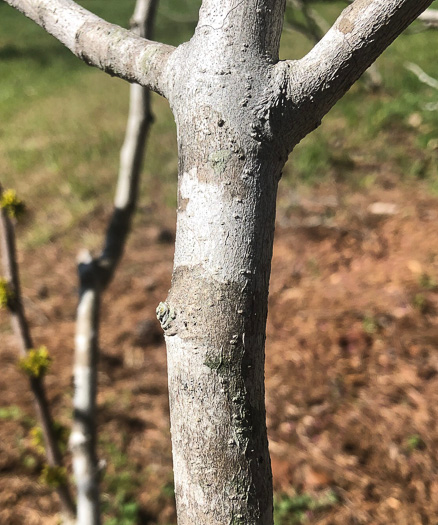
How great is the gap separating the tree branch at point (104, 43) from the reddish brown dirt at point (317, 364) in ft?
6.83

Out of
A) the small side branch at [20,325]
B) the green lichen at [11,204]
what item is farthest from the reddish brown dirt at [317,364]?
the green lichen at [11,204]

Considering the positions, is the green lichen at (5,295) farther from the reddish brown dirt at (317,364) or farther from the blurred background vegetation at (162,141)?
the blurred background vegetation at (162,141)

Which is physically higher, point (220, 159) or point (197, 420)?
point (220, 159)

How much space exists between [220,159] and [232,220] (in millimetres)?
83

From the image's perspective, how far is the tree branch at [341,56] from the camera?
0.62 metres

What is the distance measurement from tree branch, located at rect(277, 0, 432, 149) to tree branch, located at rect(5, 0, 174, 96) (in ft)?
0.64

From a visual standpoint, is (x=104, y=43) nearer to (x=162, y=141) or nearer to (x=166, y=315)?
(x=166, y=315)

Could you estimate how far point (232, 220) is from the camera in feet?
2.03

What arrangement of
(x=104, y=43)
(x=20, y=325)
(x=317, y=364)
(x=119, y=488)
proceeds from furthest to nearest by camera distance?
1. (x=317, y=364)
2. (x=119, y=488)
3. (x=20, y=325)
4. (x=104, y=43)

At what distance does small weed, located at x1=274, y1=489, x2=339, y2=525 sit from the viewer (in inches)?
85.7

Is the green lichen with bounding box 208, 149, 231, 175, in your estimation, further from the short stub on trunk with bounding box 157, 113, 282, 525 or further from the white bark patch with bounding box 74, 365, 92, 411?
the white bark patch with bounding box 74, 365, 92, 411

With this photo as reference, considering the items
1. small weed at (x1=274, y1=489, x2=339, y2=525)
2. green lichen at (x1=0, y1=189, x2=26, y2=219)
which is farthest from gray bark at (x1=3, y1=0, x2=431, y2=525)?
small weed at (x1=274, y1=489, x2=339, y2=525)

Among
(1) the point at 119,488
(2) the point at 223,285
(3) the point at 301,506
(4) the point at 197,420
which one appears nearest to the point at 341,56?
(2) the point at 223,285

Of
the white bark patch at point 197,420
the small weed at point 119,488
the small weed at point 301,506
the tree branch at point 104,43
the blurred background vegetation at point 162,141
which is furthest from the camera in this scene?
the blurred background vegetation at point 162,141
